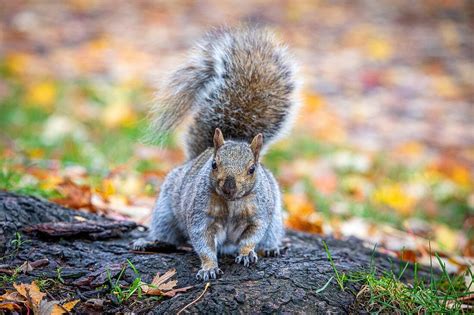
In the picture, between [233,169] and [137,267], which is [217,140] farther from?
[137,267]

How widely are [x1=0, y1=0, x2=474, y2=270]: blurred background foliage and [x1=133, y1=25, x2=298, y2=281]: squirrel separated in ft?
1.25

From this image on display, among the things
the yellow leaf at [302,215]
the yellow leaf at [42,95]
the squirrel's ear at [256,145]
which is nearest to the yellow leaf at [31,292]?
the squirrel's ear at [256,145]

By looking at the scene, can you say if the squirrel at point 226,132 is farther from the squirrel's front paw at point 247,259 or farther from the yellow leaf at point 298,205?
the yellow leaf at point 298,205

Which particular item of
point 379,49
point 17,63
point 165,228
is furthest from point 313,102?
point 165,228

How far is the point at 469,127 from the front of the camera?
739cm

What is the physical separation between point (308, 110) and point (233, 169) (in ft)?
15.8

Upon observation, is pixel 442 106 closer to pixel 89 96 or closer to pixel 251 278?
pixel 89 96

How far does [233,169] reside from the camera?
8.11 feet

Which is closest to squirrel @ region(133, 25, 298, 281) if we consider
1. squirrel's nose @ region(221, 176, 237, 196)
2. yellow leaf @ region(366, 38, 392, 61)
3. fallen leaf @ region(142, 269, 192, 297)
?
squirrel's nose @ region(221, 176, 237, 196)

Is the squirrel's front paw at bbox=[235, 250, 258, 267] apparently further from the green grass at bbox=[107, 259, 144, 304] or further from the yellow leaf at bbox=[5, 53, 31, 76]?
the yellow leaf at bbox=[5, 53, 31, 76]

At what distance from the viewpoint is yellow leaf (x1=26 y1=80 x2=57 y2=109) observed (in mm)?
6297

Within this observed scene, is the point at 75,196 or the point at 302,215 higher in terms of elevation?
the point at 75,196

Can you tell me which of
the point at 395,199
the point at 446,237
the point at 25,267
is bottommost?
the point at 446,237

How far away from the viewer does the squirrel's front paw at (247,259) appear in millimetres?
2574
